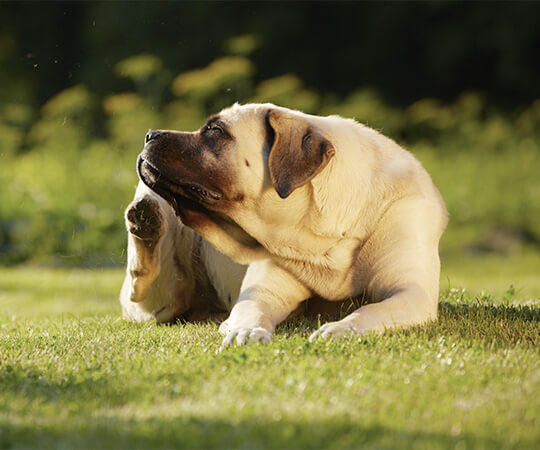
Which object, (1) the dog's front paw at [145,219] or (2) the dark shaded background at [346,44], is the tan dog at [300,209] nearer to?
(1) the dog's front paw at [145,219]

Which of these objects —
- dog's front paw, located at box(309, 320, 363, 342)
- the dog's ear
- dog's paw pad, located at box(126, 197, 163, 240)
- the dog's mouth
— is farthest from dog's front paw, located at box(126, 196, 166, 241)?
dog's front paw, located at box(309, 320, 363, 342)

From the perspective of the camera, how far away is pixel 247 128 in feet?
12.7

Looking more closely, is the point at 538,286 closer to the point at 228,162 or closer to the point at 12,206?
the point at 228,162

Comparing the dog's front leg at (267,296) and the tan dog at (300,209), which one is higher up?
the tan dog at (300,209)

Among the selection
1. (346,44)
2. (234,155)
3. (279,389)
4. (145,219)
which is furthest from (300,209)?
(346,44)

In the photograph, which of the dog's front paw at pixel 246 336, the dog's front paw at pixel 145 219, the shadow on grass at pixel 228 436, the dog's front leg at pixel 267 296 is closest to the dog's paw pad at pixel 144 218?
the dog's front paw at pixel 145 219

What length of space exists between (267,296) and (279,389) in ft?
4.84

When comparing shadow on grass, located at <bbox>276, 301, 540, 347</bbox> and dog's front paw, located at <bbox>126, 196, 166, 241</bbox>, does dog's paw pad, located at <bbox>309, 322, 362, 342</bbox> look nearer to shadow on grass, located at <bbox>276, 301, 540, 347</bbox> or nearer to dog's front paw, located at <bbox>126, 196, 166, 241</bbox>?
shadow on grass, located at <bbox>276, 301, 540, 347</bbox>

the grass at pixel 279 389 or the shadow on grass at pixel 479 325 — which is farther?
the shadow on grass at pixel 479 325

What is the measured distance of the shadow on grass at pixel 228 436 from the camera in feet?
7.00

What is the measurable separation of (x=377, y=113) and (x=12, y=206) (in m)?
5.97

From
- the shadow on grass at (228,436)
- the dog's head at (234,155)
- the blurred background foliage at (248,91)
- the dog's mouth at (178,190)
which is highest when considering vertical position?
the dog's head at (234,155)

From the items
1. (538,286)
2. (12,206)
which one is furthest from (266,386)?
(12,206)

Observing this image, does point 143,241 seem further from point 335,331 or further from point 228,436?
point 228,436
